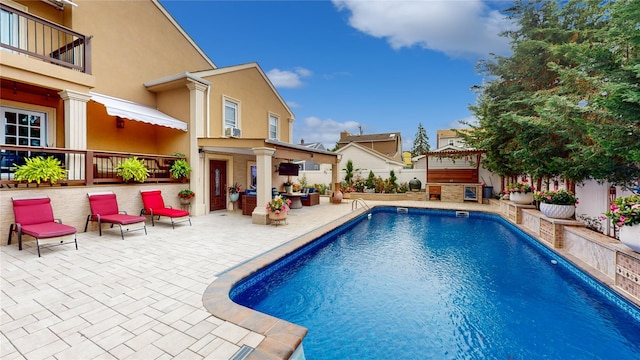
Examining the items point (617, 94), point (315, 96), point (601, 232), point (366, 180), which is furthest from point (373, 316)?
point (315, 96)

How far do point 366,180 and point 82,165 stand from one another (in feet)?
60.8

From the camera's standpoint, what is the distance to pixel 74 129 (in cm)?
953

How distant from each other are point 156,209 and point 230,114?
684 centimetres

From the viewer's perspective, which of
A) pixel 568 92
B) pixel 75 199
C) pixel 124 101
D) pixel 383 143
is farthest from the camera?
pixel 383 143

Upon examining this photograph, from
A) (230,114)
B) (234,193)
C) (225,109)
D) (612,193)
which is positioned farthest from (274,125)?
(612,193)

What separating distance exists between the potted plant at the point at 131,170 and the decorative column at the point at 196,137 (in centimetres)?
227

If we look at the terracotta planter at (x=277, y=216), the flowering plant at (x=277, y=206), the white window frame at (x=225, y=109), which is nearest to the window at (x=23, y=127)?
the white window frame at (x=225, y=109)

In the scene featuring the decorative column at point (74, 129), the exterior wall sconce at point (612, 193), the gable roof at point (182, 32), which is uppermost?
the gable roof at point (182, 32)

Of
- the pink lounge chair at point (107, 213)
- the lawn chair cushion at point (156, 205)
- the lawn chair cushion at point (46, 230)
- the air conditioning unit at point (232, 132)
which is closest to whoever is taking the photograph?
the lawn chair cushion at point (46, 230)

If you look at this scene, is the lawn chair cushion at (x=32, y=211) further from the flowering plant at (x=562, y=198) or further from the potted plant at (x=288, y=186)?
the flowering plant at (x=562, y=198)

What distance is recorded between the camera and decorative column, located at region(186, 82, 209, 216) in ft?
40.9

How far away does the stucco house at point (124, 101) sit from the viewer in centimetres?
912

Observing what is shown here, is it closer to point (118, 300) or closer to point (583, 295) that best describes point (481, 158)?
point (583, 295)

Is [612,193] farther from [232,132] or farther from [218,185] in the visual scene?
[218,185]
